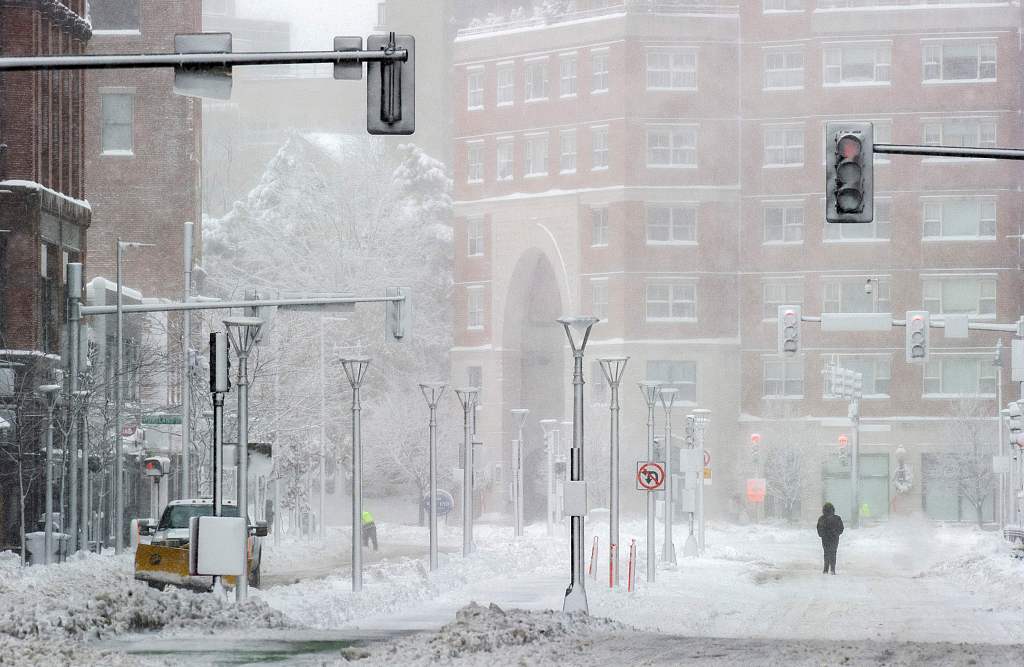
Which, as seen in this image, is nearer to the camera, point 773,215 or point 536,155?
point 773,215

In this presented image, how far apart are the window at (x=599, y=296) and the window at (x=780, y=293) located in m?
8.42

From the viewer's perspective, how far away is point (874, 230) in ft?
353

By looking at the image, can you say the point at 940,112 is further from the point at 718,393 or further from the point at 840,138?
the point at 840,138

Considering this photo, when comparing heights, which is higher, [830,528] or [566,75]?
[566,75]

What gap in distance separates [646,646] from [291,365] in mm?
69928

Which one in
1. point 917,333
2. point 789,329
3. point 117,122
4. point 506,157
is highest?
point 506,157

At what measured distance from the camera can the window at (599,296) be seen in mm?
108312

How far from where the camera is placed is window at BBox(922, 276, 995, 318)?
105438 mm

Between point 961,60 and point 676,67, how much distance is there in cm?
1470

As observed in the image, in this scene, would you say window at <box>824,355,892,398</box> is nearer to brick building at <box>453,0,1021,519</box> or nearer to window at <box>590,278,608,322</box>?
brick building at <box>453,0,1021,519</box>

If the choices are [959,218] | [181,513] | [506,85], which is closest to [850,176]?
[181,513]

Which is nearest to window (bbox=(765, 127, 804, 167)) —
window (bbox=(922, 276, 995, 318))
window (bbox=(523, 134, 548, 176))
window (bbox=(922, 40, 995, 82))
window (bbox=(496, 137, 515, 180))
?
window (bbox=(922, 40, 995, 82))

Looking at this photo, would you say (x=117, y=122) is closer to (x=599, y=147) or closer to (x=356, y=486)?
(x=599, y=147)

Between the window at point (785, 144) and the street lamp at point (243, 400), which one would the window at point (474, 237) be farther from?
the street lamp at point (243, 400)
